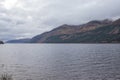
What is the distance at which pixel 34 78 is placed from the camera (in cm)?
4131

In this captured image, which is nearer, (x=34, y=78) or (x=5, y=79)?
(x=5, y=79)

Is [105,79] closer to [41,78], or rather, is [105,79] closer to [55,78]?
[55,78]

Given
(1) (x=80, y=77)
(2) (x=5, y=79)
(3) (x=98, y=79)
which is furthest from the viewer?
(1) (x=80, y=77)

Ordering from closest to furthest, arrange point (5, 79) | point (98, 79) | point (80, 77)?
point (5, 79) → point (98, 79) → point (80, 77)

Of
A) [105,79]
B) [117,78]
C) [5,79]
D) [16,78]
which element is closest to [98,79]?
[105,79]

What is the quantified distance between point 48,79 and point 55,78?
1.63 meters

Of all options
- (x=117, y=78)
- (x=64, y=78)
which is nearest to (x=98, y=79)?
(x=117, y=78)

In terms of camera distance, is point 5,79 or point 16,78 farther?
point 16,78

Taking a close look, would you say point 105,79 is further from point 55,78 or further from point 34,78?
point 34,78

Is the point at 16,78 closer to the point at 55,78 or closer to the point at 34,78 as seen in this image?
the point at 34,78

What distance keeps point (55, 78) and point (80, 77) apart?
17.7ft

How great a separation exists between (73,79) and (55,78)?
3875 mm

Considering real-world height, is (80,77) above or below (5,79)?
below

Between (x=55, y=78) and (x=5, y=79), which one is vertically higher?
(x=5, y=79)
